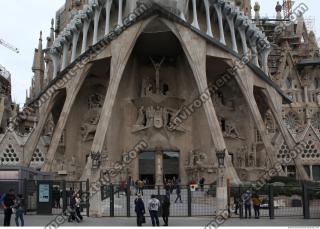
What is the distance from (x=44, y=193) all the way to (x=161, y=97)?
22308mm

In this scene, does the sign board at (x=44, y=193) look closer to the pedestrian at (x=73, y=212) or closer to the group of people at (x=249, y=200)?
the pedestrian at (x=73, y=212)

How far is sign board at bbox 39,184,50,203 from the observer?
21.8 meters

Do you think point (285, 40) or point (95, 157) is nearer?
point (95, 157)

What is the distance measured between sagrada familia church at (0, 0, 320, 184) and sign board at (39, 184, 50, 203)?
1534 cm

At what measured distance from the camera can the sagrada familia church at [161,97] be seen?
39000mm

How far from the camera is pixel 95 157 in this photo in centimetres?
3434

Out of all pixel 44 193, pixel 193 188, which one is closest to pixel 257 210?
pixel 193 188

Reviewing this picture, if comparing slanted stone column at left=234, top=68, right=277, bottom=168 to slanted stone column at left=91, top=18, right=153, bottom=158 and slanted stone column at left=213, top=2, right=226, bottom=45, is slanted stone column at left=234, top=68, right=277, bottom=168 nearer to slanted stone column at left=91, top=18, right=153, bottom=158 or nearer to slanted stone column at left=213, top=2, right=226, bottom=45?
slanted stone column at left=213, top=2, right=226, bottom=45

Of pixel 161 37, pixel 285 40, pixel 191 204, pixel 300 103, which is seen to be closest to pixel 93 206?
pixel 191 204

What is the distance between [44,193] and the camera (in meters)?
22.0

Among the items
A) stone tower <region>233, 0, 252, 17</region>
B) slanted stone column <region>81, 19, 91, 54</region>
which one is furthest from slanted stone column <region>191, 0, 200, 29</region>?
stone tower <region>233, 0, 252, 17</region>

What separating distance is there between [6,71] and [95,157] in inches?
2194

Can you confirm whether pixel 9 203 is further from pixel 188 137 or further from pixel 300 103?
pixel 300 103

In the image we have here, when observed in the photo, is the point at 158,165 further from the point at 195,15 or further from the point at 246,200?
the point at 246,200
